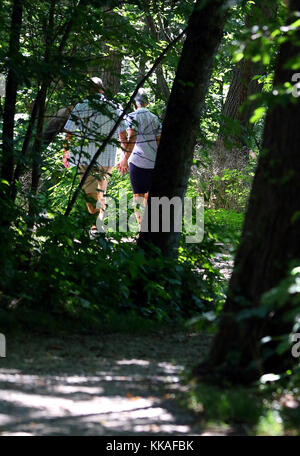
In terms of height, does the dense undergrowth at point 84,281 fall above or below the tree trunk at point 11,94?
below

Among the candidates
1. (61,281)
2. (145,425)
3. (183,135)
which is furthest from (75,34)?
(145,425)

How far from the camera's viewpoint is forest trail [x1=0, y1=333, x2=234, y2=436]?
4.14 meters

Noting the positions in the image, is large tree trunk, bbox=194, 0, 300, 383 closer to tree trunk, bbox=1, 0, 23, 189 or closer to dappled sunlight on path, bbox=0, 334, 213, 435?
dappled sunlight on path, bbox=0, 334, 213, 435

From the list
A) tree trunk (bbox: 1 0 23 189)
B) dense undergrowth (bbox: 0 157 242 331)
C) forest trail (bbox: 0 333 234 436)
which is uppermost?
tree trunk (bbox: 1 0 23 189)

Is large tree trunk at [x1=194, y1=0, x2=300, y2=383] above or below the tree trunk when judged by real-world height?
below

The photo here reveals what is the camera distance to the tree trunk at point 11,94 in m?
7.14

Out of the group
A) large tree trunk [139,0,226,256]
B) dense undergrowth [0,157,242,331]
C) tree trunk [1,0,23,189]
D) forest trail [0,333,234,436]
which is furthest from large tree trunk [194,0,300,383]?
large tree trunk [139,0,226,256]

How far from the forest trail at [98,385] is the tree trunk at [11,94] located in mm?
2156

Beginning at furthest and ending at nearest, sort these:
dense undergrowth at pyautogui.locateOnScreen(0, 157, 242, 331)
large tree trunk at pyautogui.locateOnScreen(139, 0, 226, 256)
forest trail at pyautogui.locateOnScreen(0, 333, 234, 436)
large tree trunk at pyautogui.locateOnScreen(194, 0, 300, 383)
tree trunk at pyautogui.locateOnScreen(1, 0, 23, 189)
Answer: large tree trunk at pyautogui.locateOnScreen(139, 0, 226, 256) < tree trunk at pyautogui.locateOnScreen(1, 0, 23, 189) < dense undergrowth at pyautogui.locateOnScreen(0, 157, 242, 331) < large tree trunk at pyautogui.locateOnScreen(194, 0, 300, 383) < forest trail at pyautogui.locateOnScreen(0, 333, 234, 436)

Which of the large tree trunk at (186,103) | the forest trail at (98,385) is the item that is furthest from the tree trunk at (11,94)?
the forest trail at (98,385)

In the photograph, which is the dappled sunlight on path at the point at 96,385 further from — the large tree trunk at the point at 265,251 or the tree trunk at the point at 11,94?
the tree trunk at the point at 11,94

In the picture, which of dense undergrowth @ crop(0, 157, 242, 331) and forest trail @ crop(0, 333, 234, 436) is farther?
dense undergrowth @ crop(0, 157, 242, 331)

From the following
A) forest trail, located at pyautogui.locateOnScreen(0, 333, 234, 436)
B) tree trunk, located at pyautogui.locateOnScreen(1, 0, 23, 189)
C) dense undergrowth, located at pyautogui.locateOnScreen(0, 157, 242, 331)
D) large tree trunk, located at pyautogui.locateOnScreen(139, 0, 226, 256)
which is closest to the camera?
forest trail, located at pyautogui.locateOnScreen(0, 333, 234, 436)

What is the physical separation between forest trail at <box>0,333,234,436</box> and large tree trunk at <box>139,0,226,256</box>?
6.60 feet
